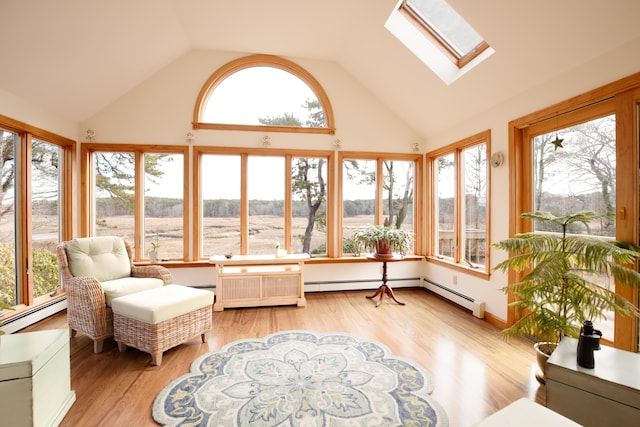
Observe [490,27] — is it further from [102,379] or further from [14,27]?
[102,379]

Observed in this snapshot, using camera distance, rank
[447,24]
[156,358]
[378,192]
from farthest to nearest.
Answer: [378,192]
[447,24]
[156,358]

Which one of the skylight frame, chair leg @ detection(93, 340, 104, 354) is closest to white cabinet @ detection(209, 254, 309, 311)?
chair leg @ detection(93, 340, 104, 354)

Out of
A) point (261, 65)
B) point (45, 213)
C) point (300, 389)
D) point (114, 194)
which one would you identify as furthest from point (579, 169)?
point (45, 213)

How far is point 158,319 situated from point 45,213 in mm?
2288

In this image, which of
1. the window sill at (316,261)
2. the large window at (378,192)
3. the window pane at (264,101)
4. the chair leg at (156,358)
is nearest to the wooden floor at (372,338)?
the chair leg at (156,358)

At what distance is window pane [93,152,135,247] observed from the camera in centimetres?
396

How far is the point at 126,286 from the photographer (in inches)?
108

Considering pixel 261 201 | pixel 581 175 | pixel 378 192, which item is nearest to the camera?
pixel 581 175

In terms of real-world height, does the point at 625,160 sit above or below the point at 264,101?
below

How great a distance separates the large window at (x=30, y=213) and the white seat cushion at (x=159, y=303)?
1386 millimetres

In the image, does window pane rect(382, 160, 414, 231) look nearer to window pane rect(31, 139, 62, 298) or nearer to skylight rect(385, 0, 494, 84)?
skylight rect(385, 0, 494, 84)

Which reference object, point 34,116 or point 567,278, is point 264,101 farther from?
point 567,278

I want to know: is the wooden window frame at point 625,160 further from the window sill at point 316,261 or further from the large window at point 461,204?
the window sill at point 316,261

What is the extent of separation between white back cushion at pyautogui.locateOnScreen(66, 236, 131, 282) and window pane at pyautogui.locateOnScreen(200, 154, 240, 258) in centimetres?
107
